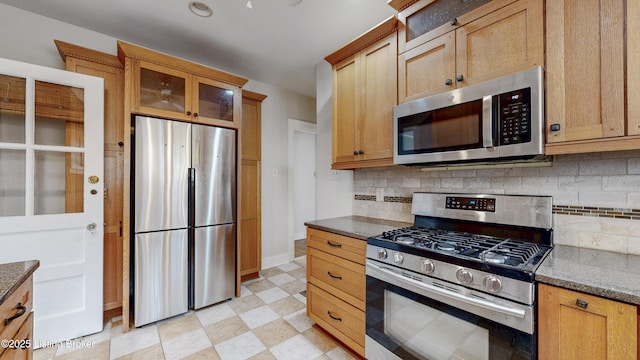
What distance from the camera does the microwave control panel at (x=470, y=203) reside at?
158cm

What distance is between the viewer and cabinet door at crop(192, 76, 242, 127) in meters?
2.41

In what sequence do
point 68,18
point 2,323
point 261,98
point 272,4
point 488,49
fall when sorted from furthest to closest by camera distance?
1. point 261,98
2. point 68,18
3. point 272,4
4. point 488,49
5. point 2,323

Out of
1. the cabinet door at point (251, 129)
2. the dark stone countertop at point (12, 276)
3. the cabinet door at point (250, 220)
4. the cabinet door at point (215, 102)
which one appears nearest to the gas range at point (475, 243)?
the dark stone countertop at point (12, 276)

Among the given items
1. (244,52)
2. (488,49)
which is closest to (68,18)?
(244,52)

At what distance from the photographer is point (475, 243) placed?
1.40m

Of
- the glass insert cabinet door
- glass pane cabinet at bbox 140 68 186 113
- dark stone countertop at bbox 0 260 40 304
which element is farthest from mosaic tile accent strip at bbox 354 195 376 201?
the glass insert cabinet door

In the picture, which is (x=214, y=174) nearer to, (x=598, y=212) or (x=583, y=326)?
(x=583, y=326)

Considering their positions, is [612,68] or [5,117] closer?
[612,68]

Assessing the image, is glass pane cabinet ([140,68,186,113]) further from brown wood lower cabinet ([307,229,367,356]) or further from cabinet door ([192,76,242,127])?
brown wood lower cabinet ([307,229,367,356])

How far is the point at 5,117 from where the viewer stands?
6.09ft

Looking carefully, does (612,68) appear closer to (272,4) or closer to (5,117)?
(272,4)

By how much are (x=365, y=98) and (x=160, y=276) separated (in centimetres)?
229

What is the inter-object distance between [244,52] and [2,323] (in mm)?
2651

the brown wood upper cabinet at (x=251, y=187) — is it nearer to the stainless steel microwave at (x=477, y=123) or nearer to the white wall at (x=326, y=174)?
the white wall at (x=326, y=174)
